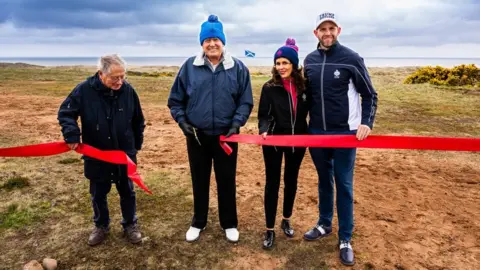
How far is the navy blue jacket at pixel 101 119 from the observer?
351 centimetres

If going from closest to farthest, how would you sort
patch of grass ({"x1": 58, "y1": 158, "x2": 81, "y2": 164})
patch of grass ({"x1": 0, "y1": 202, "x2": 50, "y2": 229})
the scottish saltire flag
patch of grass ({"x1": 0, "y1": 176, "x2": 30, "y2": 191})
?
patch of grass ({"x1": 0, "y1": 202, "x2": 50, "y2": 229})
patch of grass ({"x1": 0, "y1": 176, "x2": 30, "y2": 191})
the scottish saltire flag
patch of grass ({"x1": 58, "y1": 158, "x2": 81, "y2": 164})

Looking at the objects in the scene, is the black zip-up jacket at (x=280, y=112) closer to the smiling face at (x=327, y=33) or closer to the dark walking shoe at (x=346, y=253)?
the smiling face at (x=327, y=33)

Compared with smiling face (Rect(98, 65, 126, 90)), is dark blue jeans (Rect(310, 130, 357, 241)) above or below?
below

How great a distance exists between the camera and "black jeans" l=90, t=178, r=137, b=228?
387cm

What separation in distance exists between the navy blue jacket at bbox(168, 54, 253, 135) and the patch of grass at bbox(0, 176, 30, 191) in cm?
327

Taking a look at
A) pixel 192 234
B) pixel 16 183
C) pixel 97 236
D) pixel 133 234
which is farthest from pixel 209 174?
pixel 16 183

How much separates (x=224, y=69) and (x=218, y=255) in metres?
1.86

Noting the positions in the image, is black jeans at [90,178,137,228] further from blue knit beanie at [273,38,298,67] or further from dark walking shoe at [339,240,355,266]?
dark walking shoe at [339,240,355,266]

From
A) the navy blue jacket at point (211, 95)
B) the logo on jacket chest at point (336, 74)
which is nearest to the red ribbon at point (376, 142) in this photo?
the navy blue jacket at point (211, 95)

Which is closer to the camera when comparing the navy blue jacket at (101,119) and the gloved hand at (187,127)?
the navy blue jacket at (101,119)

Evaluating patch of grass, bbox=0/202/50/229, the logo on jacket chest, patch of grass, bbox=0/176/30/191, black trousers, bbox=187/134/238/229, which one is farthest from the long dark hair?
patch of grass, bbox=0/176/30/191

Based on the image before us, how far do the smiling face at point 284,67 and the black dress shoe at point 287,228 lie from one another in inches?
65.3

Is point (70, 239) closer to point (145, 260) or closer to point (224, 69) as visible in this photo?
point (145, 260)

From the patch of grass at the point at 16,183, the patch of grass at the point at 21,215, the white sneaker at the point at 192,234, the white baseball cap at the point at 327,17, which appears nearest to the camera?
the white baseball cap at the point at 327,17
